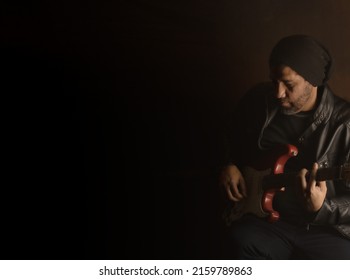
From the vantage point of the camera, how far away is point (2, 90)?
4.28 m

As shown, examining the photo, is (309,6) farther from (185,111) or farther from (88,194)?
(88,194)

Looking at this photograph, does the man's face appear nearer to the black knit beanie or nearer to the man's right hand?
the black knit beanie

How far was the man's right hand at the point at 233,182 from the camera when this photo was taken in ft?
13.5

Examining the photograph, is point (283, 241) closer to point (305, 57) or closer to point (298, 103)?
point (298, 103)

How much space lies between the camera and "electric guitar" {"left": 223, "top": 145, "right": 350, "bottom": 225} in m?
3.99

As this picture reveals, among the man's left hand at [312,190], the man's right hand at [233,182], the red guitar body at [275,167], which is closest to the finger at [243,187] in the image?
the man's right hand at [233,182]

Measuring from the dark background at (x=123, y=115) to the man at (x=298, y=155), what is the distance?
0.43 feet

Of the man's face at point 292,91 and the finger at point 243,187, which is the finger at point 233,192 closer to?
the finger at point 243,187

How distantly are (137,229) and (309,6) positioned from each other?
2.02m

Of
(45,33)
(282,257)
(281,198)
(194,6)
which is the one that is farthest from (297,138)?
(45,33)

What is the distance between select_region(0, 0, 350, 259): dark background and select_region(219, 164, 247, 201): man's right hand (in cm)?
9

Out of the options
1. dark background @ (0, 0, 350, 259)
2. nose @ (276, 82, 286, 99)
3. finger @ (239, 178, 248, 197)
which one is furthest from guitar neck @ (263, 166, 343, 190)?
nose @ (276, 82, 286, 99)

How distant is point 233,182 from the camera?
4.13 metres
